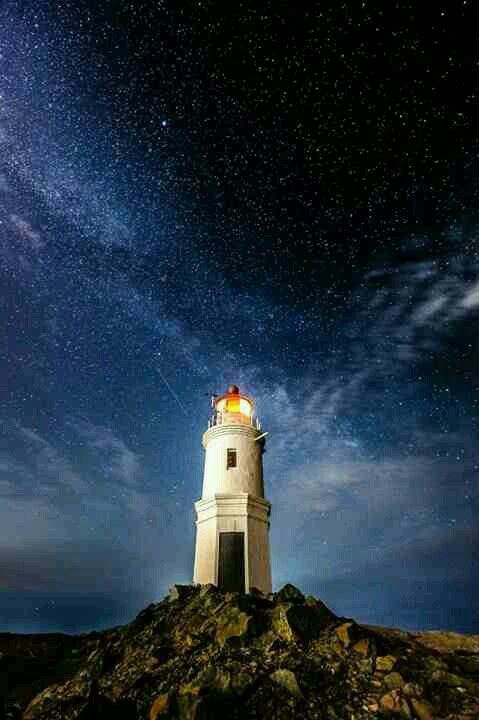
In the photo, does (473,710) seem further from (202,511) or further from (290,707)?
(202,511)

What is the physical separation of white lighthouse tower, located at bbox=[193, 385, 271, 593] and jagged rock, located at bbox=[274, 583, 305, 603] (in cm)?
251

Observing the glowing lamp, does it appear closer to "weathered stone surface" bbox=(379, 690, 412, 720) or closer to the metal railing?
the metal railing

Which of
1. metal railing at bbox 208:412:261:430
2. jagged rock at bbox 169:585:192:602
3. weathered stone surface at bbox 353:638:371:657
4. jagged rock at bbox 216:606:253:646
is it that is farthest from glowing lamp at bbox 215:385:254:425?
weathered stone surface at bbox 353:638:371:657

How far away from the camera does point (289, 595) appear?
14.6 metres

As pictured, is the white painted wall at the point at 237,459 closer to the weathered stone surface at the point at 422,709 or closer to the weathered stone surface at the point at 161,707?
the weathered stone surface at the point at 161,707

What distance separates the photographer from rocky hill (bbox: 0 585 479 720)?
8.54 m

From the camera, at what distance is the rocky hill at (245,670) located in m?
8.54

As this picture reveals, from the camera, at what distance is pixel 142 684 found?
9.78 metres

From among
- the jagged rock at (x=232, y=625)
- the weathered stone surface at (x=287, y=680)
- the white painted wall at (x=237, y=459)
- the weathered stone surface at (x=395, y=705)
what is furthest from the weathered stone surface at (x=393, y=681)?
the white painted wall at (x=237, y=459)

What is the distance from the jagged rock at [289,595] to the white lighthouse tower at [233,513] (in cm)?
251

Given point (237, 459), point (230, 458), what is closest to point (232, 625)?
point (237, 459)

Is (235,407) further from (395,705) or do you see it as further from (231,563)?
(395,705)

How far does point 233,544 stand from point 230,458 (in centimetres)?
404

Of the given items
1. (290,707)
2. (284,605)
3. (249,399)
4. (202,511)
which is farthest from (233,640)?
(249,399)
